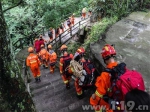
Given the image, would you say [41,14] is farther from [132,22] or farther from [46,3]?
[132,22]

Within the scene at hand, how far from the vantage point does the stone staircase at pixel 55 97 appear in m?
5.81

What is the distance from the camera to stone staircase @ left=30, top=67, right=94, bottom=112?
5812mm

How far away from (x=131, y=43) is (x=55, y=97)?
3.28 metres

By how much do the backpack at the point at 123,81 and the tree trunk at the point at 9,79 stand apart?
4.84 ft

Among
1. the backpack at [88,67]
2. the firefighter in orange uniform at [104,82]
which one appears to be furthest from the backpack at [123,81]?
the backpack at [88,67]

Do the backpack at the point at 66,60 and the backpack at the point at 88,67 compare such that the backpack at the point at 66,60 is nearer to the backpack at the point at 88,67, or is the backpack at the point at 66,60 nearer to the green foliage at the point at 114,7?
the backpack at the point at 88,67

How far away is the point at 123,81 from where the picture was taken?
2.81 meters

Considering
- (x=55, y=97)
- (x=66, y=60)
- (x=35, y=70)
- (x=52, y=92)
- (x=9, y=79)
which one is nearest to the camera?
(x=9, y=79)

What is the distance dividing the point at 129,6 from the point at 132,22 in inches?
67.4

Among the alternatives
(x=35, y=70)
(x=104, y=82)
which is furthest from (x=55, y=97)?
(x=104, y=82)

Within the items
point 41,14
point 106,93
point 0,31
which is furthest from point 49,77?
point 41,14

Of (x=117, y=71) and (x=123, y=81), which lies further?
(x=117, y=71)

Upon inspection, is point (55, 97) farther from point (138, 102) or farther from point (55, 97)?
point (138, 102)

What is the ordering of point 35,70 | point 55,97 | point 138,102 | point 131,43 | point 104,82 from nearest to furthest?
point 138,102, point 104,82, point 55,97, point 131,43, point 35,70
